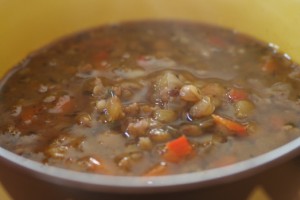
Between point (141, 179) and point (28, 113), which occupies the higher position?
point (141, 179)

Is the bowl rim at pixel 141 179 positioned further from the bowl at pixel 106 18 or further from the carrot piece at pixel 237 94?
the carrot piece at pixel 237 94

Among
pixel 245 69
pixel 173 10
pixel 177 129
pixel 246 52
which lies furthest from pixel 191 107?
pixel 173 10

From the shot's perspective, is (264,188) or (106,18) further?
(106,18)

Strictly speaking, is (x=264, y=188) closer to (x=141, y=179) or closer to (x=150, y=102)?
(x=141, y=179)

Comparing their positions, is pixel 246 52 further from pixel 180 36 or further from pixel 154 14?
pixel 154 14

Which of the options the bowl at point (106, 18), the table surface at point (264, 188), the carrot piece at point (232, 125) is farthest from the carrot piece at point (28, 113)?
the carrot piece at point (232, 125)

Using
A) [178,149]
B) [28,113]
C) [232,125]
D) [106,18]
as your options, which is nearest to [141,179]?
[178,149]

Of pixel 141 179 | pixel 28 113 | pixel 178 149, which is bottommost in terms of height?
pixel 28 113
